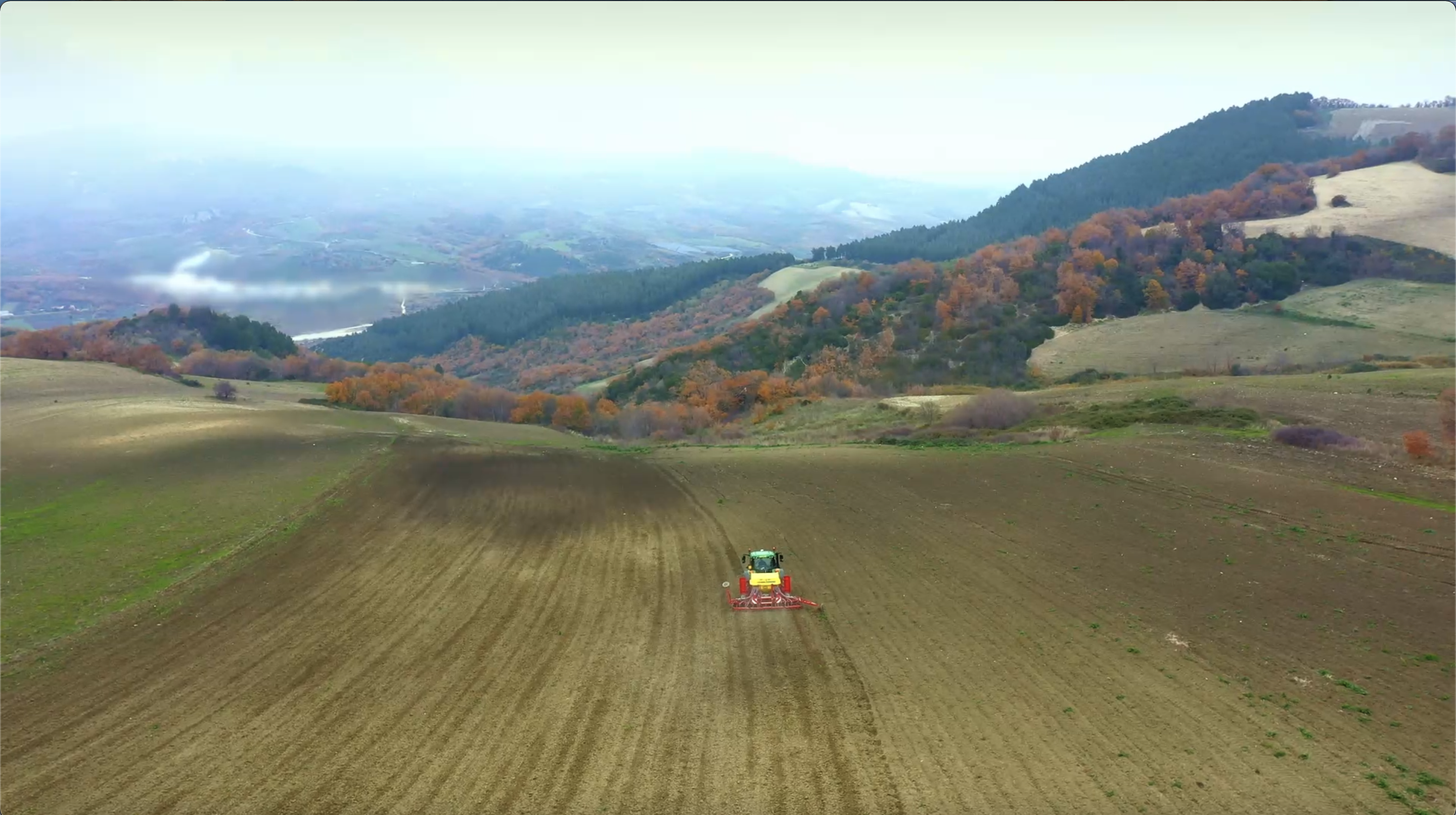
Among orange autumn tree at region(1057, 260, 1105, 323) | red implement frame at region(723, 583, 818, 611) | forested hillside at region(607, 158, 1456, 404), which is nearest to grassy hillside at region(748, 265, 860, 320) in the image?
forested hillside at region(607, 158, 1456, 404)

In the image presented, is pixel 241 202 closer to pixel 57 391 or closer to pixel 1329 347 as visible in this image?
pixel 57 391

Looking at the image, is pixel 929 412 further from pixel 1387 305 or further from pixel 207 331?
pixel 207 331

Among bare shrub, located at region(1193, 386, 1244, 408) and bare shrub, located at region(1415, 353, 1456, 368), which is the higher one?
bare shrub, located at region(1193, 386, 1244, 408)

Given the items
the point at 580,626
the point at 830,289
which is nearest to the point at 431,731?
the point at 580,626

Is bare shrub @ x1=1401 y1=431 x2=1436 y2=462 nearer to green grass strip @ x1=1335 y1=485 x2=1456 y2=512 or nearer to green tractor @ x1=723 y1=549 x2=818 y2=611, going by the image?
green grass strip @ x1=1335 y1=485 x2=1456 y2=512

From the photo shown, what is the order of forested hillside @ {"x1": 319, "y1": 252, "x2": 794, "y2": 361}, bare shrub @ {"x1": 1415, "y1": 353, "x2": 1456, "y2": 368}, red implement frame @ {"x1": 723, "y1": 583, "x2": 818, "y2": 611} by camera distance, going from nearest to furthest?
red implement frame @ {"x1": 723, "y1": 583, "x2": 818, "y2": 611} < bare shrub @ {"x1": 1415, "y1": 353, "x2": 1456, "y2": 368} < forested hillside @ {"x1": 319, "y1": 252, "x2": 794, "y2": 361}

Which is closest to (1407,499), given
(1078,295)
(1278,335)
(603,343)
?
(1278,335)
